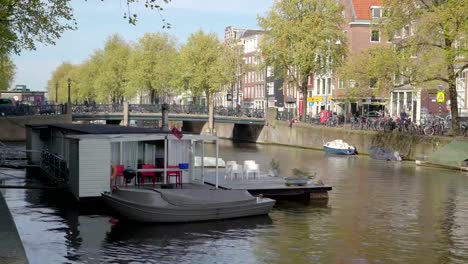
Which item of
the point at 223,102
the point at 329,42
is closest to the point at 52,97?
the point at 223,102

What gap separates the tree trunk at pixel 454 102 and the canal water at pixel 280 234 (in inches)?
555

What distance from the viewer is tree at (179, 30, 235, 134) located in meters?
79.9

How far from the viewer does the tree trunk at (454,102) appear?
1686 inches

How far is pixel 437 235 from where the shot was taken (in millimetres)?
20875

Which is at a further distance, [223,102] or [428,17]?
[223,102]

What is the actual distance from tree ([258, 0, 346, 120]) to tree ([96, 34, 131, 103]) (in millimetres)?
33719

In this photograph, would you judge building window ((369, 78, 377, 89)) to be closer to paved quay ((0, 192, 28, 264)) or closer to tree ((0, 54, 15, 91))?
tree ((0, 54, 15, 91))

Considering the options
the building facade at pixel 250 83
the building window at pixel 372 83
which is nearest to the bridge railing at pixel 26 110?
the building facade at pixel 250 83

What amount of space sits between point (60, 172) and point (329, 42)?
1491 inches

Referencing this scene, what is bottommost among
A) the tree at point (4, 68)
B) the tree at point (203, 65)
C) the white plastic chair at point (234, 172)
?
the white plastic chair at point (234, 172)

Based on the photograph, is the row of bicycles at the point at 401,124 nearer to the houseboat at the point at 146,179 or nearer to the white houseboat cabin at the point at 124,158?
the white houseboat cabin at the point at 124,158

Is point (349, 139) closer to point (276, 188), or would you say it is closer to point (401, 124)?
point (401, 124)

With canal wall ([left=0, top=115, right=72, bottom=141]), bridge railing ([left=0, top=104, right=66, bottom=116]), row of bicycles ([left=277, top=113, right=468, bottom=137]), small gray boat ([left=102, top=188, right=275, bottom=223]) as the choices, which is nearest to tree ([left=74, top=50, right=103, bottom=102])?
bridge railing ([left=0, top=104, right=66, bottom=116])

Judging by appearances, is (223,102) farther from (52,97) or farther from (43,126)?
(43,126)
